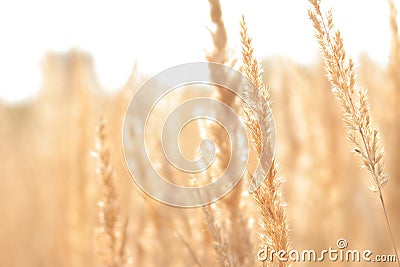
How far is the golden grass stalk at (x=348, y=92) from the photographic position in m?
1.37

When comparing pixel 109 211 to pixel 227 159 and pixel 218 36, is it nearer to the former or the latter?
pixel 227 159

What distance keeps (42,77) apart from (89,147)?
8.95ft

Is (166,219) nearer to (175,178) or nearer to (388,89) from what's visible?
(175,178)

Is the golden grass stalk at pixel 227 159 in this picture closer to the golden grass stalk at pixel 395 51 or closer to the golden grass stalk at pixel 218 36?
the golden grass stalk at pixel 218 36

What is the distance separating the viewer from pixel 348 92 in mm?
1386

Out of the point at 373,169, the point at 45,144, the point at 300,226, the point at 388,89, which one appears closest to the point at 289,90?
the point at 300,226

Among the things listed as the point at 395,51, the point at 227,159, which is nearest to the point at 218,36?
the point at 227,159

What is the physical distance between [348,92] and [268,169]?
0.96ft

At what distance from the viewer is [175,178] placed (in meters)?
2.34

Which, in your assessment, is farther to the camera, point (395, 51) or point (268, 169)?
point (395, 51)

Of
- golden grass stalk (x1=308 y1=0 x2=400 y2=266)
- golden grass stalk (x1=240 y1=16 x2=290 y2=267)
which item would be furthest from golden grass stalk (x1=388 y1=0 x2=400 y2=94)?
golden grass stalk (x1=240 y1=16 x2=290 y2=267)

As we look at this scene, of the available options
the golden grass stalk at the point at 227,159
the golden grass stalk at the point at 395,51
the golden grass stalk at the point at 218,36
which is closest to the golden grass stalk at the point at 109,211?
the golden grass stalk at the point at 227,159

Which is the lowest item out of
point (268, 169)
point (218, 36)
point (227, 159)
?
point (268, 169)

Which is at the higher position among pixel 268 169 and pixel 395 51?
pixel 395 51
